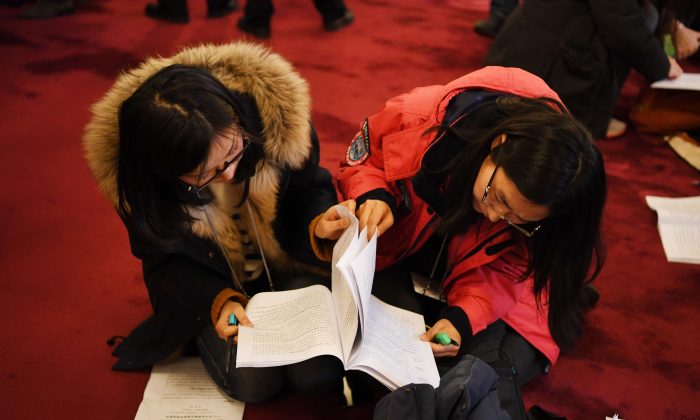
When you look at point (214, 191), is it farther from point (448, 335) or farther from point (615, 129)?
point (615, 129)

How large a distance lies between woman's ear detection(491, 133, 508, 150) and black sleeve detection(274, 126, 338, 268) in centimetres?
40

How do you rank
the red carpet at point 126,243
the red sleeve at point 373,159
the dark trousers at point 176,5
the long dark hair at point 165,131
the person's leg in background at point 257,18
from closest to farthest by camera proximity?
the long dark hair at point 165,131 → the red sleeve at point 373,159 → the red carpet at point 126,243 → the person's leg in background at point 257,18 → the dark trousers at point 176,5

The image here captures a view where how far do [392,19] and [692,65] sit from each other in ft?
5.15

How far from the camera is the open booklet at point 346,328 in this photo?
950mm

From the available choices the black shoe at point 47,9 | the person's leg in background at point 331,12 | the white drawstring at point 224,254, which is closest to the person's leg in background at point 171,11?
the black shoe at point 47,9

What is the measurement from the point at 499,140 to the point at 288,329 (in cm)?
53

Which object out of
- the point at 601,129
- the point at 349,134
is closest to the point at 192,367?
the point at 349,134

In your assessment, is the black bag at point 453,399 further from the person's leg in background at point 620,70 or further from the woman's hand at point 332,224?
the person's leg in background at point 620,70

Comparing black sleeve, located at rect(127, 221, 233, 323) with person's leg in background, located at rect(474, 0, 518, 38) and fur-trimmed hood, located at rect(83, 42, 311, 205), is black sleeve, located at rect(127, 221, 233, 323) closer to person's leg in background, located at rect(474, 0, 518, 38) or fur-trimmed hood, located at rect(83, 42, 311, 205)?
fur-trimmed hood, located at rect(83, 42, 311, 205)

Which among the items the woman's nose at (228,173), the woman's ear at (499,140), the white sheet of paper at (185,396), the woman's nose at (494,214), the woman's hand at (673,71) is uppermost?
the woman's ear at (499,140)

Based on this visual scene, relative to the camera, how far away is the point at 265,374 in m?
1.28

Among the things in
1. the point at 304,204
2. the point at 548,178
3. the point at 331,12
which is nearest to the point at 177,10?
the point at 331,12

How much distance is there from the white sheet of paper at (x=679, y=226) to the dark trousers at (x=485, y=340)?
2.25 feet

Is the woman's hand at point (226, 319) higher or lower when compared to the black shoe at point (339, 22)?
higher
